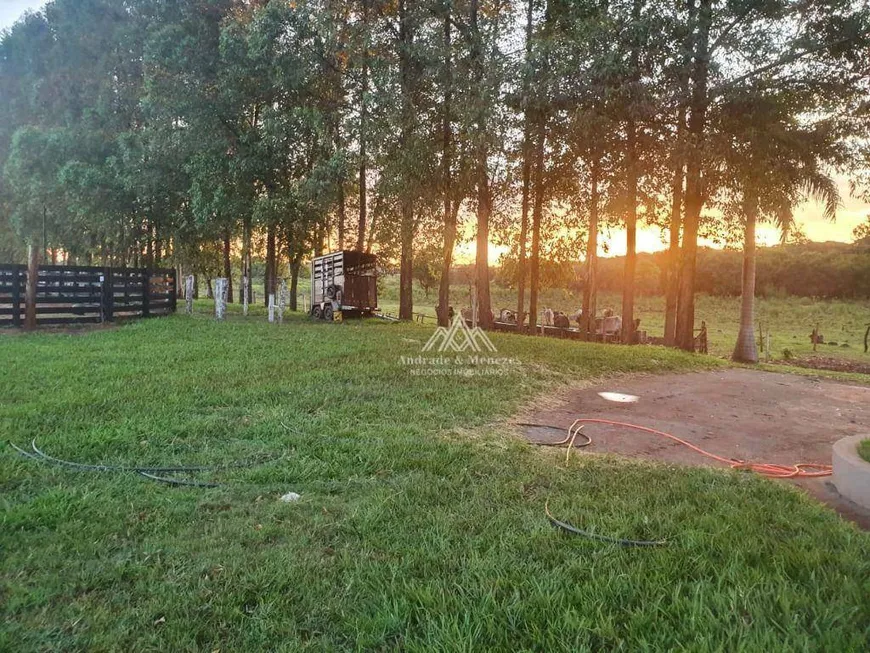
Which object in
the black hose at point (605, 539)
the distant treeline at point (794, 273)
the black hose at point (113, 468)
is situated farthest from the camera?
the distant treeline at point (794, 273)

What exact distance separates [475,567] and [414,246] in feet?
46.0

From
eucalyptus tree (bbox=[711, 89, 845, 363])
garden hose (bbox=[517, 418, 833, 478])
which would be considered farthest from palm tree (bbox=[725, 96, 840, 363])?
garden hose (bbox=[517, 418, 833, 478])

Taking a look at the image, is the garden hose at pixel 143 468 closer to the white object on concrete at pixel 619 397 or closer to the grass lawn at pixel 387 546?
the grass lawn at pixel 387 546

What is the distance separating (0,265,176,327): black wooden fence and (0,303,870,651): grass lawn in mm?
8600

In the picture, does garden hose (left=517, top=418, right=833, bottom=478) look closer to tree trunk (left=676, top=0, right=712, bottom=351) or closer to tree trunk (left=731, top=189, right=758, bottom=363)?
tree trunk (left=676, top=0, right=712, bottom=351)

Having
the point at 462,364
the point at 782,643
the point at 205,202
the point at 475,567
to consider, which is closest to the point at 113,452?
the point at 475,567

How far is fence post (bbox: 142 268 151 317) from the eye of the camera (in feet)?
47.8

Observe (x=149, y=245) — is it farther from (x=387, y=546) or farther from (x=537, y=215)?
(x=387, y=546)

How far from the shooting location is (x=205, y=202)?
16.6 meters

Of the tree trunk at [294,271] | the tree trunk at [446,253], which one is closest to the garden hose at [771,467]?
the tree trunk at [446,253]

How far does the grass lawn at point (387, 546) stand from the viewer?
6.03 feet

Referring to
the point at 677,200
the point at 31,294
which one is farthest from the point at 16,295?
the point at 677,200

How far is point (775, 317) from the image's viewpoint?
1090 inches

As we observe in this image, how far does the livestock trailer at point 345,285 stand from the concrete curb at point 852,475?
542 inches
